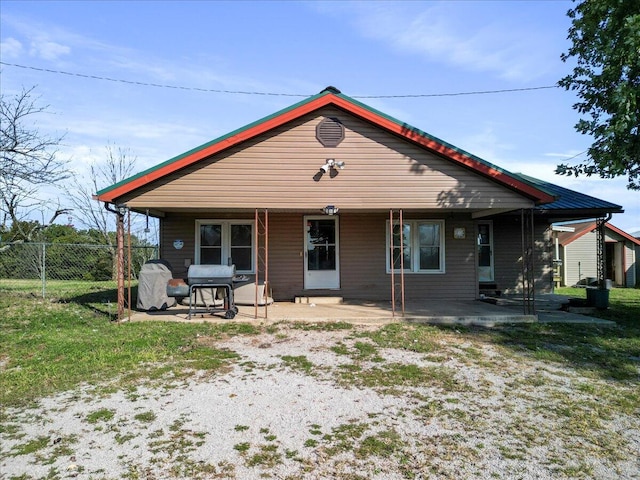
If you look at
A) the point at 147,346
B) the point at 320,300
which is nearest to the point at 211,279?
the point at 147,346

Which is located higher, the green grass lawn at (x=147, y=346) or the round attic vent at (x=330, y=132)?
the round attic vent at (x=330, y=132)

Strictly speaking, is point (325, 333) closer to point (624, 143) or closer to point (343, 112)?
point (343, 112)

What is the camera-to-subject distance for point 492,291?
44.4 feet

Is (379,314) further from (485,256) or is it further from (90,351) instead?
(485,256)

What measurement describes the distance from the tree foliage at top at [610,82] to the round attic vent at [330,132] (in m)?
4.90

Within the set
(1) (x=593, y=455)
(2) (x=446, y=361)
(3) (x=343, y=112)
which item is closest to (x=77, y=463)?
(1) (x=593, y=455)

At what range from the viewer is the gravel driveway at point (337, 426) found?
3.25 metres

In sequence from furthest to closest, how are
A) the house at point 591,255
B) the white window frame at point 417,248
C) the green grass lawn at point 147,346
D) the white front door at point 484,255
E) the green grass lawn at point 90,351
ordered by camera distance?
the house at point 591,255, the white front door at point 484,255, the white window frame at point 417,248, the green grass lawn at point 147,346, the green grass lawn at point 90,351

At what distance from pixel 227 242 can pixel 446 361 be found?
7106 millimetres

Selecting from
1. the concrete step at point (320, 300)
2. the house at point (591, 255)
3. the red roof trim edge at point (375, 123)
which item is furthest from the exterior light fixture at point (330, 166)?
the house at point (591, 255)

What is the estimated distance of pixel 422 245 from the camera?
1205 cm

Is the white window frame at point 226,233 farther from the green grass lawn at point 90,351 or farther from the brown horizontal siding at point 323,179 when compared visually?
the green grass lawn at point 90,351

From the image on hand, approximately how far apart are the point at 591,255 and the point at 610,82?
1587 centimetres

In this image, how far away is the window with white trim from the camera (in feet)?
39.3
